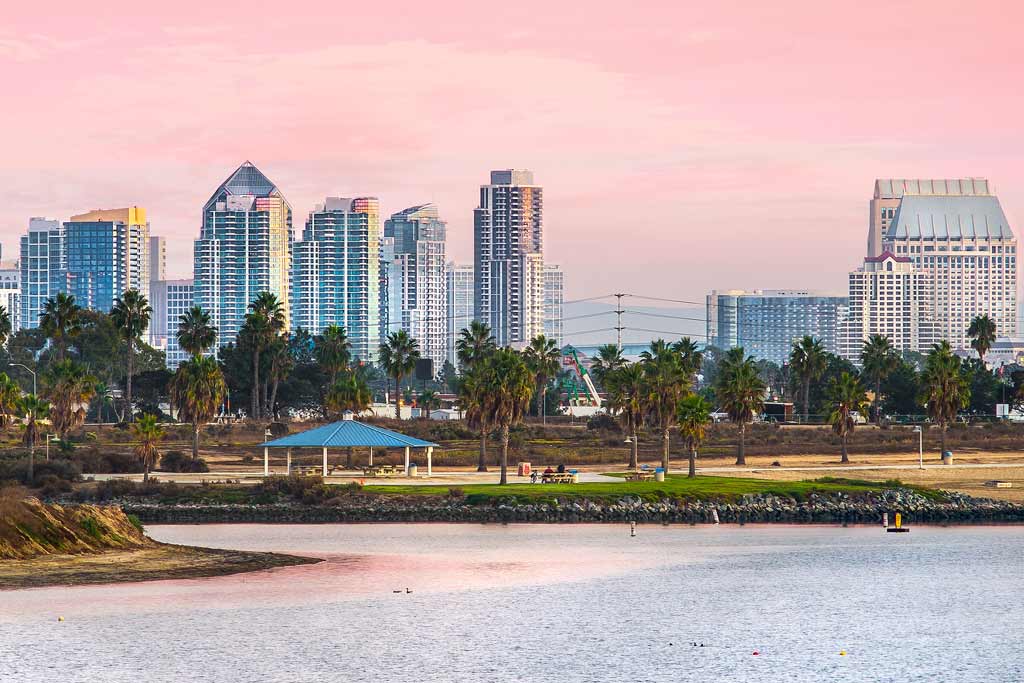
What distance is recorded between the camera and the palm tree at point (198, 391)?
376ft

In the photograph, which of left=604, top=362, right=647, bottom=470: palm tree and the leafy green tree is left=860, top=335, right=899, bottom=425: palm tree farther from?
the leafy green tree

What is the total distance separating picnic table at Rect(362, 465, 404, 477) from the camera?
109938 millimetres

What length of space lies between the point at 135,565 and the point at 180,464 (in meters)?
48.6

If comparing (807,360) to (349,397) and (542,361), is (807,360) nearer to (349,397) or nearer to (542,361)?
(542,361)

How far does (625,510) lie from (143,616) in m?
43.4

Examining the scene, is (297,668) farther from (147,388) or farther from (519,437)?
(147,388)

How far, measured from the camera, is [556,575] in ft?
225

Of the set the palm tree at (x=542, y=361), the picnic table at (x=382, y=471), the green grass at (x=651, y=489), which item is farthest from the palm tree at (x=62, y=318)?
the green grass at (x=651, y=489)

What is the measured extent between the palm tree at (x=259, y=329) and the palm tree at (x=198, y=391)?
152 feet

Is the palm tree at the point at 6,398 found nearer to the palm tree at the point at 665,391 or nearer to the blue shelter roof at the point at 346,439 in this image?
the blue shelter roof at the point at 346,439

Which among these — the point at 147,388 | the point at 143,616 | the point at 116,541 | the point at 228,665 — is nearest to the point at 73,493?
the point at 116,541

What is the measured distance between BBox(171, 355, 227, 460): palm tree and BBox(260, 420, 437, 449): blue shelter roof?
9.86 metres

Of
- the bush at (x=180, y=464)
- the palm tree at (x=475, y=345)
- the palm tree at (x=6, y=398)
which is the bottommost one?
the bush at (x=180, y=464)

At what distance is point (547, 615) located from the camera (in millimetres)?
57469
